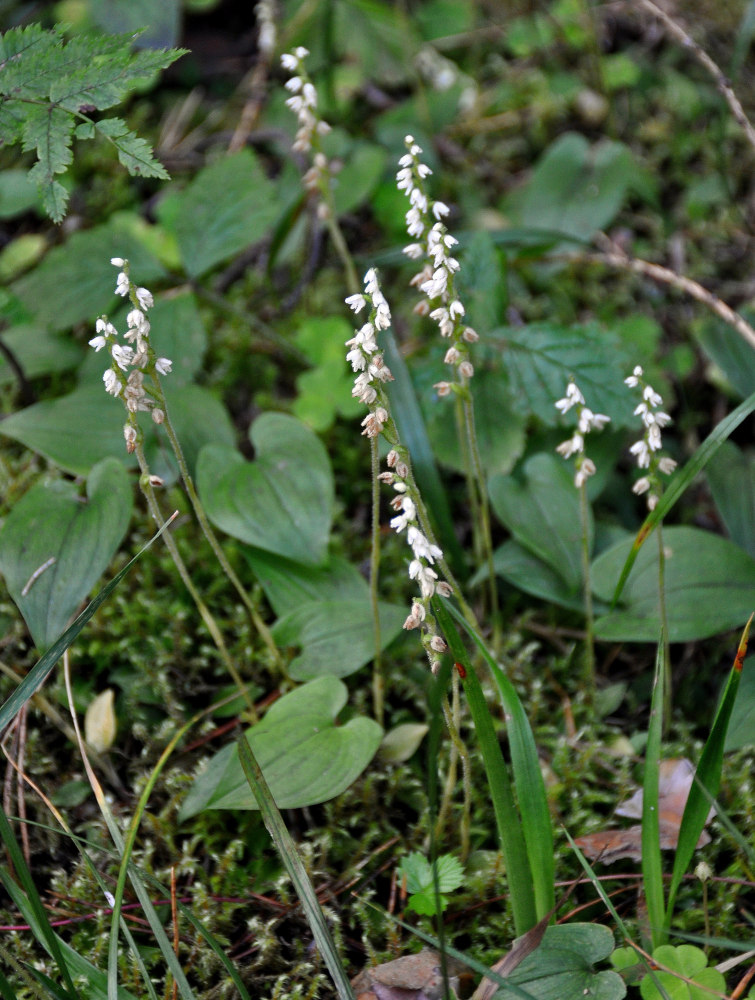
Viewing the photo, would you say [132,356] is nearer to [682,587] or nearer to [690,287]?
[682,587]

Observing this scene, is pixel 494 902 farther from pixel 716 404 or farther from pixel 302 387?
pixel 716 404

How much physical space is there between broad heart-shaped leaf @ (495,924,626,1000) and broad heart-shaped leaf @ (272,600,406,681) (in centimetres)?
86

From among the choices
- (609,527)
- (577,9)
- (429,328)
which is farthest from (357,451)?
(577,9)

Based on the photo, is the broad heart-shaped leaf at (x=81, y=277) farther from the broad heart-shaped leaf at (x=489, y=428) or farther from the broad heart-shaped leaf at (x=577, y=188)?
the broad heart-shaped leaf at (x=577, y=188)

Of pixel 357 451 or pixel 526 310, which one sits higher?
pixel 526 310

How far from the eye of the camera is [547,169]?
3.85 metres

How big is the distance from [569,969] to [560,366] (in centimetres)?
183

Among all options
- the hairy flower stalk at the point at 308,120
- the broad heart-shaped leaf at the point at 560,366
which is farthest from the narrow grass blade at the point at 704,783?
the hairy flower stalk at the point at 308,120

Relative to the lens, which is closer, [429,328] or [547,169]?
[429,328]

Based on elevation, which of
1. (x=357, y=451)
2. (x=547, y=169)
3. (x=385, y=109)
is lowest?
(x=357, y=451)

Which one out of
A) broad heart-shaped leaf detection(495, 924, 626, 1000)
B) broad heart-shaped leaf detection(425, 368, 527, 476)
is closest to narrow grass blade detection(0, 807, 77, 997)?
broad heart-shaped leaf detection(495, 924, 626, 1000)

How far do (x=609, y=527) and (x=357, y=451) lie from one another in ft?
3.38

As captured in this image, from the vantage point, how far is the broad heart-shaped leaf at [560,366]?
268 centimetres

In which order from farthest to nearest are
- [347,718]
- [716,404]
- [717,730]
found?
[716,404], [347,718], [717,730]
